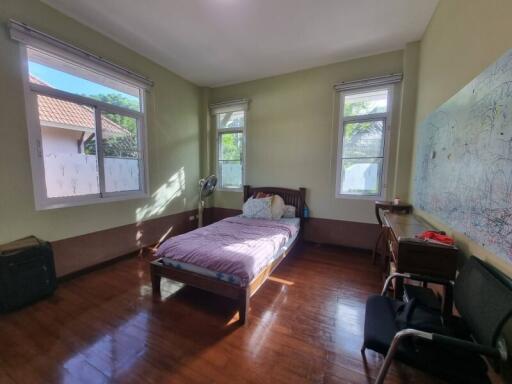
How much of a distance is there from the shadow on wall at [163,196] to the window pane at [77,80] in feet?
4.03

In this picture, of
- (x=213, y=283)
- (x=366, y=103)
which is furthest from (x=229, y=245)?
(x=366, y=103)

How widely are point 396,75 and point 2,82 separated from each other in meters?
4.35

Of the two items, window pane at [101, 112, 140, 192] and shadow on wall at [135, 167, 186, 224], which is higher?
window pane at [101, 112, 140, 192]

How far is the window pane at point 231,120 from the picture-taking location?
406 cm

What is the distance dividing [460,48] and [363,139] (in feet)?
5.35

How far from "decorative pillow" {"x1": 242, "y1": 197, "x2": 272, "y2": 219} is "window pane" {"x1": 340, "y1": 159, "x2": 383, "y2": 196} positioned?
3.94 feet

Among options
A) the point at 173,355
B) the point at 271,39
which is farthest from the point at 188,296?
the point at 271,39

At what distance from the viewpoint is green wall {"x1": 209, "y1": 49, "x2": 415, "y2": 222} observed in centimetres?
304

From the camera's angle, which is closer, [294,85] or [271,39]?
[271,39]

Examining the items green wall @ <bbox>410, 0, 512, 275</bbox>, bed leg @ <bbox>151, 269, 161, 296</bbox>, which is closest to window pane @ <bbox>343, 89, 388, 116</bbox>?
green wall @ <bbox>410, 0, 512, 275</bbox>

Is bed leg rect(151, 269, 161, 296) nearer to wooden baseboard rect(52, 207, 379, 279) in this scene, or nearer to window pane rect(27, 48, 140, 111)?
wooden baseboard rect(52, 207, 379, 279)

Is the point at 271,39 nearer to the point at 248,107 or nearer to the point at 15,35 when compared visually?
the point at 248,107

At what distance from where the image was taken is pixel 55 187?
7.56 ft

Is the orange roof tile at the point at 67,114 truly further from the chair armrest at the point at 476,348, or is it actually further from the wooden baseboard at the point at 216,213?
the chair armrest at the point at 476,348
